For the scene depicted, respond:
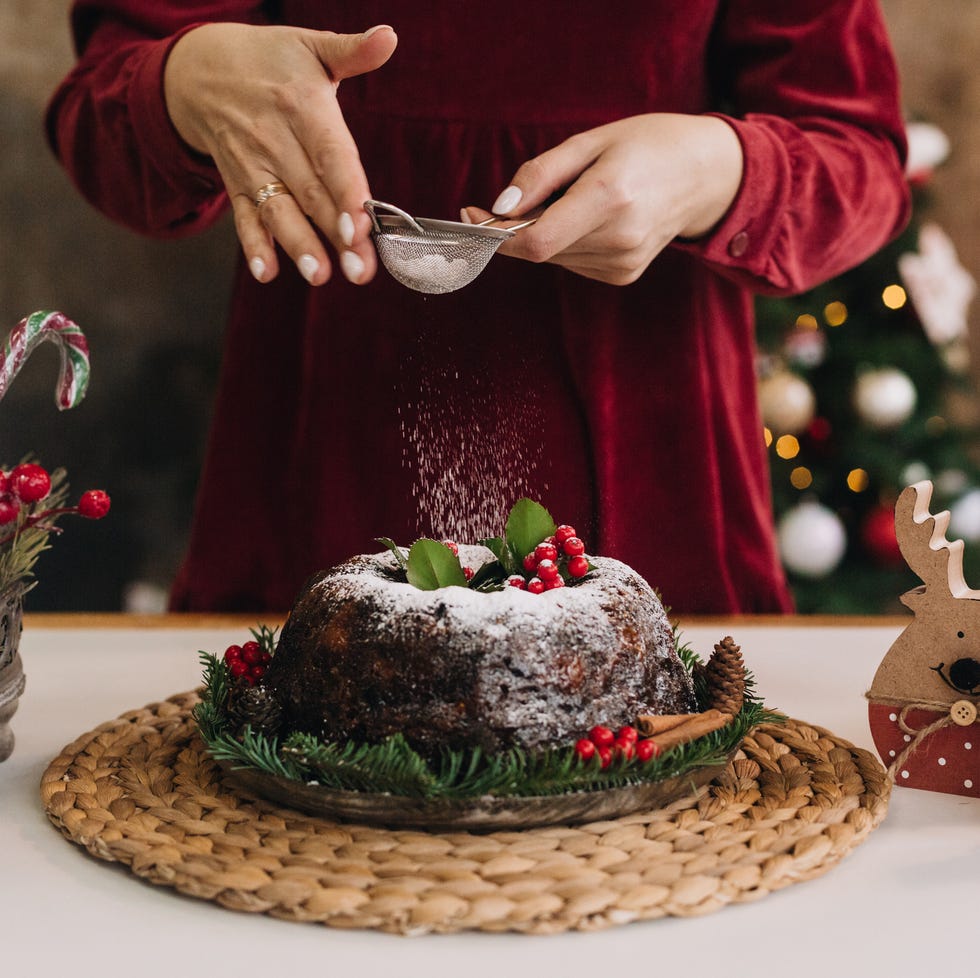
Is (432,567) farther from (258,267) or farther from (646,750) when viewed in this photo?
(258,267)

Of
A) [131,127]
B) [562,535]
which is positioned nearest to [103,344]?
[131,127]

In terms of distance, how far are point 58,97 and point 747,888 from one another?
1.18 meters

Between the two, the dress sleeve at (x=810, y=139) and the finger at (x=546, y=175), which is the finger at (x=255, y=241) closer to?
the finger at (x=546, y=175)

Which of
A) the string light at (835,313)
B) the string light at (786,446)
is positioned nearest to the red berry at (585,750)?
the string light at (786,446)

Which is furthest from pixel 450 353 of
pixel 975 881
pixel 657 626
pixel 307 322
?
pixel 975 881

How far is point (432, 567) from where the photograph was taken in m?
0.85

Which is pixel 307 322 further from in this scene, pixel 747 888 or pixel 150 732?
pixel 747 888

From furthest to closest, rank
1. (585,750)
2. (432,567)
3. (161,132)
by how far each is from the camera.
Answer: (161,132), (432,567), (585,750)

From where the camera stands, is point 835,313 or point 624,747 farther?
point 835,313

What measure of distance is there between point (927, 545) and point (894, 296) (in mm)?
1918

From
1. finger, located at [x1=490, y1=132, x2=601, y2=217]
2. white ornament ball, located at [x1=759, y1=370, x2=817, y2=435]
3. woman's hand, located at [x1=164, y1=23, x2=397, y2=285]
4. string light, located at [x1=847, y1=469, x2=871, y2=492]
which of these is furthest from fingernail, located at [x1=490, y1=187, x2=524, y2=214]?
string light, located at [x1=847, y1=469, x2=871, y2=492]

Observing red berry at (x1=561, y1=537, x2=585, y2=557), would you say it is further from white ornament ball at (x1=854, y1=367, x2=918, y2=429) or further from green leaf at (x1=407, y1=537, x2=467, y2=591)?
white ornament ball at (x1=854, y1=367, x2=918, y2=429)

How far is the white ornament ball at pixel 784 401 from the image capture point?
2502mm

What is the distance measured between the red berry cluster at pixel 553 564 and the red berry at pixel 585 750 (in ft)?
0.42
